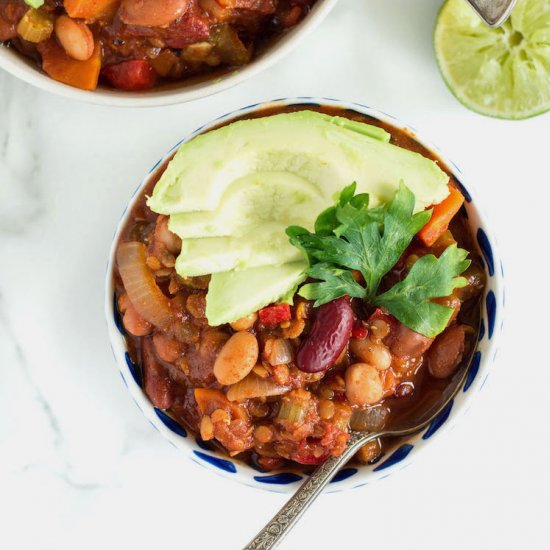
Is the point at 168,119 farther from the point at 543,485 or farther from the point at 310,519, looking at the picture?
the point at 543,485

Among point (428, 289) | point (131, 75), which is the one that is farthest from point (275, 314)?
point (131, 75)

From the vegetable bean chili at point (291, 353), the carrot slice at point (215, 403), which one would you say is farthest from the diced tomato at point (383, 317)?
the carrot slice at point (215, 403)

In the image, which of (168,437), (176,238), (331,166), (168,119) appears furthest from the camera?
(168,119)

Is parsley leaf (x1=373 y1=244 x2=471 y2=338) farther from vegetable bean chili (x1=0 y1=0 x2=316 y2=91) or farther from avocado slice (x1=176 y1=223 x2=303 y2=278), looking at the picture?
vegetable bean chili (x1=0 y1=0 x2=316 y2=91)

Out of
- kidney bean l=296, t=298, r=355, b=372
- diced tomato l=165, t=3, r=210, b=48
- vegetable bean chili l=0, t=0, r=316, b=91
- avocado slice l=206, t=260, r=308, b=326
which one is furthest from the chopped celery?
kidney bean l=296, t=298, r=355, b=372

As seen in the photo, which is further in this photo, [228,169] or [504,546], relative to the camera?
[504,546]

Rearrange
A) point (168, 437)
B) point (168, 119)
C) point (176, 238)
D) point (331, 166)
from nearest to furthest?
point (331, 166) → point (176, 238) → point (168, 437) → point (168, 119)

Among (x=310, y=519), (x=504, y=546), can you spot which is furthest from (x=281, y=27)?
(x=504, y=546)

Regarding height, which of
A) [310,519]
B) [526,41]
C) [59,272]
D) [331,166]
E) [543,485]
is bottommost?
[310,519]

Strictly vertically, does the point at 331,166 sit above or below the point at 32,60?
above

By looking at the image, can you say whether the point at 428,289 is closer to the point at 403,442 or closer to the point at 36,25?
the point at 403,442
